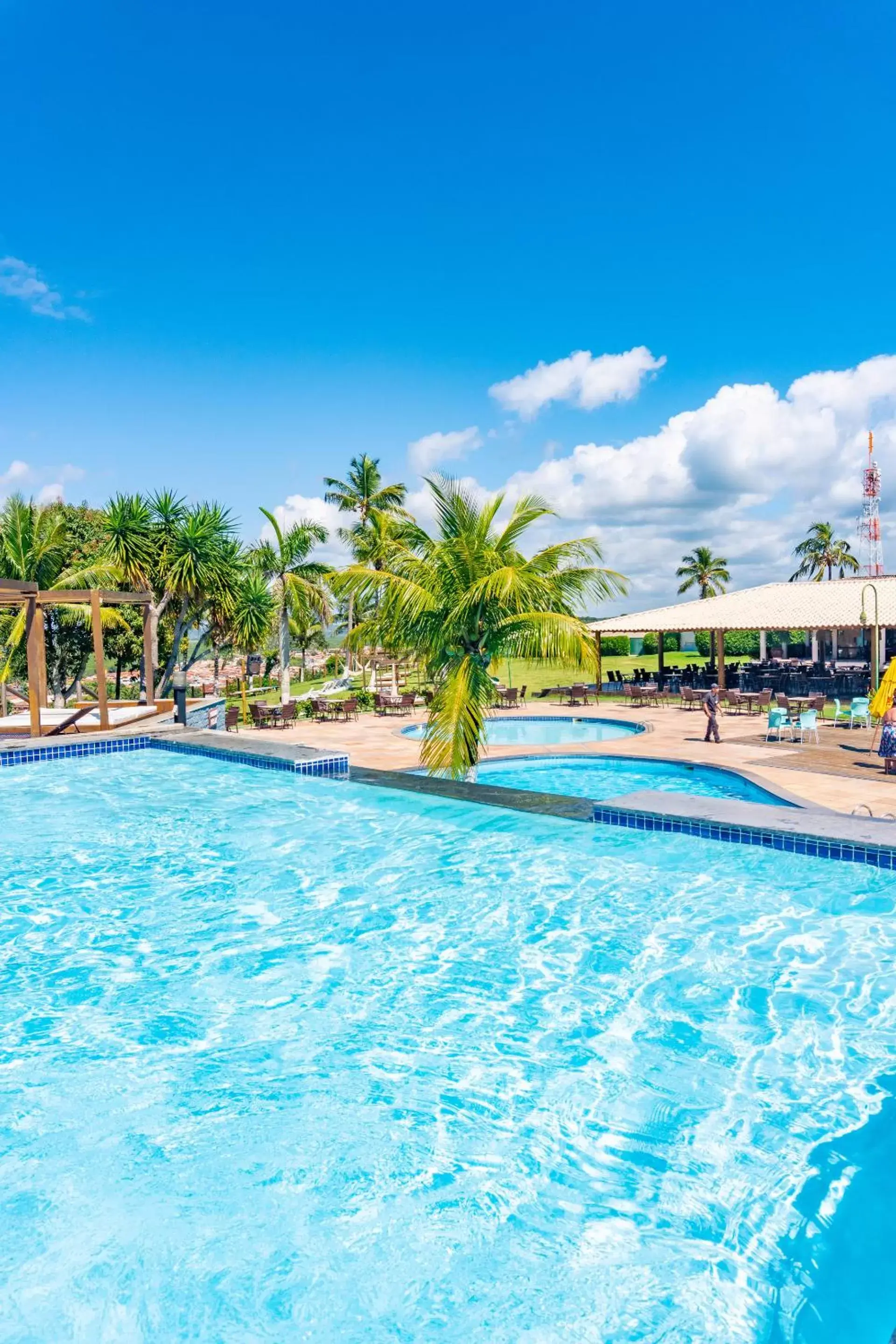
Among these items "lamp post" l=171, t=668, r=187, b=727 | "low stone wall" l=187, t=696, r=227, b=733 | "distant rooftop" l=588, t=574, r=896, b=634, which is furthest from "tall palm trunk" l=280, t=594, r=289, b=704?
"distant rooftop" l=588, t=574, r=896, b=634

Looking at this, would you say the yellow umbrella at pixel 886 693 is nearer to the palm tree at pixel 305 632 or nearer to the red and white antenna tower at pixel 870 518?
the palm tree at pixel 305 632

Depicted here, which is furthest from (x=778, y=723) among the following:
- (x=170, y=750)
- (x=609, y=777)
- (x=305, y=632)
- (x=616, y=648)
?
(x=616, y=648)

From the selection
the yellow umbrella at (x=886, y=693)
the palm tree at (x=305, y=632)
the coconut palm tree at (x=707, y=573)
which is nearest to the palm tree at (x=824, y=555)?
the coconut palm tree at (x=707, y=573)

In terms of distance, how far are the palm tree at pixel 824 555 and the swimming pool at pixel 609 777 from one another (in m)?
48.4

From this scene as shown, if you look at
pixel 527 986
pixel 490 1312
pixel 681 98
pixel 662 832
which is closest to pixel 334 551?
pixel 681 98

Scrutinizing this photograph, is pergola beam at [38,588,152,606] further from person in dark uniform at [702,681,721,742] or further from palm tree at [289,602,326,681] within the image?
person in dark uniform at [702,681,721,742]

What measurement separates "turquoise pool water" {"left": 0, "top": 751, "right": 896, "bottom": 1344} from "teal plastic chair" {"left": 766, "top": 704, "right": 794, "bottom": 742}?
9.53 m

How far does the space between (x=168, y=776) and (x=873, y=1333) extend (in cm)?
1082

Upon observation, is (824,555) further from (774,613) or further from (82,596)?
(82,596)

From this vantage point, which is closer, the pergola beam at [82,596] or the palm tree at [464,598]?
the palm tree at [464,598]

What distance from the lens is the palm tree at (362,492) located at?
31484 mm

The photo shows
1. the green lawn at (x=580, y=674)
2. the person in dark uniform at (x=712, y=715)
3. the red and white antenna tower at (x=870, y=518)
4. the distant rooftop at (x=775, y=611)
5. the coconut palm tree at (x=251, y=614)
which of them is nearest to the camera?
the person in dark uniform at (x=712, y=715)

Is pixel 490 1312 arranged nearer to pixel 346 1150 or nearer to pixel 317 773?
pixel 346 1150

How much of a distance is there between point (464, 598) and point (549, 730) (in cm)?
1109
